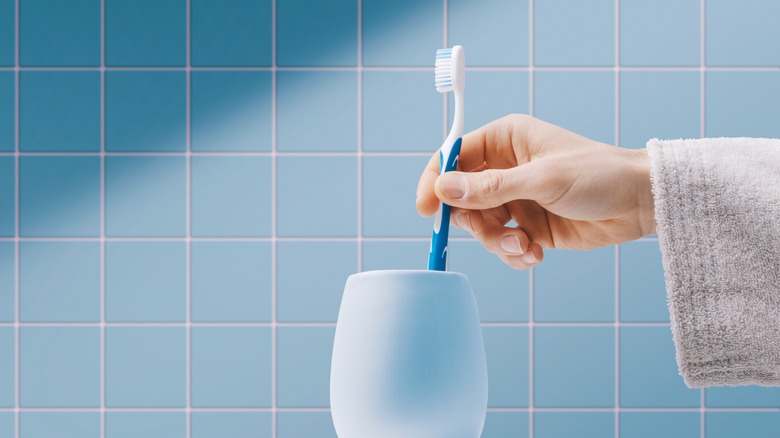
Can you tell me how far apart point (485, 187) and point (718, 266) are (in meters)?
0.17

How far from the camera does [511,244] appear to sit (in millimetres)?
716

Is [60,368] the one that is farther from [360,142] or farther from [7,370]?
[360,142]

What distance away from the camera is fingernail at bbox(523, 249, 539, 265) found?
73 centimetres

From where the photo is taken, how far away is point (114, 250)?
1249 mm

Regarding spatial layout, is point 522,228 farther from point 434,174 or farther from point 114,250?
point 114,250

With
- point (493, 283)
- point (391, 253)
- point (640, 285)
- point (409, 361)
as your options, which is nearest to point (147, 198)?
point (391, 253)

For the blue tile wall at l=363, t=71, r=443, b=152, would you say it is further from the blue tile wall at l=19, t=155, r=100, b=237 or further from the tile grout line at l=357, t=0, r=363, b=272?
the blue tile wall at l=19, t=155, r=100, b=237

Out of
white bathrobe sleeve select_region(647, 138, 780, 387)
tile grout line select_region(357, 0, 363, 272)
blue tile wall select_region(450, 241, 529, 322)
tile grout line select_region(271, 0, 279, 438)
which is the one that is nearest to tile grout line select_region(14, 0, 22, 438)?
tile grout line select_region(271, 0, 279, 438)

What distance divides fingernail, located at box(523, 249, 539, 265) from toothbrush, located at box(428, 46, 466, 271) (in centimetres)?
22

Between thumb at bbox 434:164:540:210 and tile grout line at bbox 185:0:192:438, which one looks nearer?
thumb at bbox 434:164:540:210

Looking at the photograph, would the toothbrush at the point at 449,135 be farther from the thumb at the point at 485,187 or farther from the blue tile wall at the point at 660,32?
the blue tile wall at the point at 660,32

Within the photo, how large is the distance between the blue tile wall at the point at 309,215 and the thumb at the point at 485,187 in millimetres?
631

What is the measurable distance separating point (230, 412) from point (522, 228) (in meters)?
0.67

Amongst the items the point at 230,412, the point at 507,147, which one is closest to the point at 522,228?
the point at 507,147
